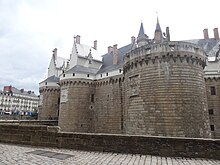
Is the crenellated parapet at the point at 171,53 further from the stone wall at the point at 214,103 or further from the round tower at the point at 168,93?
the stone wall at the point at 214,103

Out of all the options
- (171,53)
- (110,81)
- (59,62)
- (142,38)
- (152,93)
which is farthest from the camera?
(59,62)

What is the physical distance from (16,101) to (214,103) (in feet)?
237

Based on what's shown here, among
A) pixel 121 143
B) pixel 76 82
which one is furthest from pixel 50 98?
pixel 121 143

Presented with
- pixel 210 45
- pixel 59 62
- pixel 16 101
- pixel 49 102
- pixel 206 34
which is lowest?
pixel 49 102

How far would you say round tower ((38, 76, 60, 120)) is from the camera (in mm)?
30078

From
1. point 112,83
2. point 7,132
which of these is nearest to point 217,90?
point 112,83

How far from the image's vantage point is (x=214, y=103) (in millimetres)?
21172

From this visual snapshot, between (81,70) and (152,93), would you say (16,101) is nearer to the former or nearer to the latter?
(81,70)

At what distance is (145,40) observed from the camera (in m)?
25.5

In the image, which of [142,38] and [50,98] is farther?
[50,98]

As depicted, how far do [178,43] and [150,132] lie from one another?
729 centimetres

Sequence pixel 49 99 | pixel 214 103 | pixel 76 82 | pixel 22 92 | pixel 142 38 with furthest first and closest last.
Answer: pixel 22 92 → pixel 49 99 → pixel 142 38 → pixel 76 82 → pixel 214 103

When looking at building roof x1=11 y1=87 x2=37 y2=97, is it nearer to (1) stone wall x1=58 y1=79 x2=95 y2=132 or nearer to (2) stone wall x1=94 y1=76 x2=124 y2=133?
(1) stone wall x1=58 y1=79 x2=95 y2=132

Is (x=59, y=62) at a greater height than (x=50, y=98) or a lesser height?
greater
